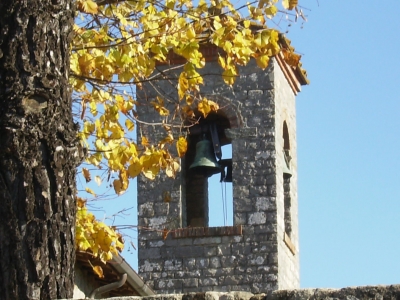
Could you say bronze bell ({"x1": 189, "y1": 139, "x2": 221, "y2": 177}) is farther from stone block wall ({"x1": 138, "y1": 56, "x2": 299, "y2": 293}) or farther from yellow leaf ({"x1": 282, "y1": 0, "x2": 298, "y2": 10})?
yellow leaf ({"x1": 282, "y1": 0, "x2": 298, "y2": 10})

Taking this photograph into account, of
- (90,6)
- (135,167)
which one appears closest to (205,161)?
(135,167)

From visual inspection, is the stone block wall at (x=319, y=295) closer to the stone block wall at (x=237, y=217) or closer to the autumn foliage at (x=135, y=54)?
the autumn foliage at (x=135, y=54)

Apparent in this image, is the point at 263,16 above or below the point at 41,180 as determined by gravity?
above

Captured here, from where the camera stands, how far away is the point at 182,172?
47.2 feet

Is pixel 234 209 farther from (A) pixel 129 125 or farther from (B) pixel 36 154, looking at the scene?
(B) pixel 36 154

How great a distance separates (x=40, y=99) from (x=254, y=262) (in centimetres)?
910

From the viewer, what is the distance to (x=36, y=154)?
5.09 m

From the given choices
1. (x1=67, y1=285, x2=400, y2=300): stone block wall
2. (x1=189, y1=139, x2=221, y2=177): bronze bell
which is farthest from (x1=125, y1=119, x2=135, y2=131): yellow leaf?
(x1=189, y1=139, x2=221, y2=177): bronze bell

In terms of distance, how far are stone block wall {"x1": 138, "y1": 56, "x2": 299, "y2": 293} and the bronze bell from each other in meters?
0.30

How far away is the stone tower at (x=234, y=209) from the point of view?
14.1 m

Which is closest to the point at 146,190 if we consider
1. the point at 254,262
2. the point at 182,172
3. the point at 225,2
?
the point at 182,172

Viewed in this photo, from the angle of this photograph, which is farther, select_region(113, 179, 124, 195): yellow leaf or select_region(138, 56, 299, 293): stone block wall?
select_region(138, 56, 299, 293): stone block wall

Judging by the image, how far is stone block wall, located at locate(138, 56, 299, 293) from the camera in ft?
46.2

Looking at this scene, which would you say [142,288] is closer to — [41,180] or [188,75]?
[188,75]
